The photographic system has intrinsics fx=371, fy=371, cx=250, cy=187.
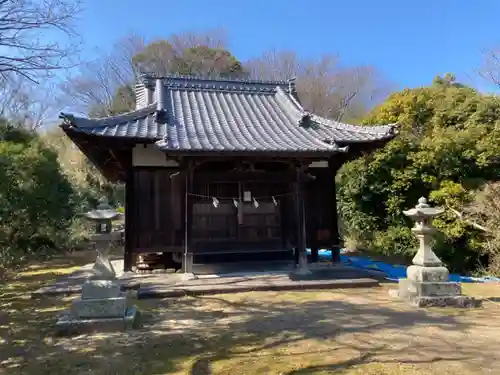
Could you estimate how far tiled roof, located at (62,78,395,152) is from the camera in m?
8.28

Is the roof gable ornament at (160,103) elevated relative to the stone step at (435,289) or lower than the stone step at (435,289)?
elevated

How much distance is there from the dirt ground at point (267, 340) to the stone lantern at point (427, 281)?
0.84 feet

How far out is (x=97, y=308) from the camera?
17.6ft

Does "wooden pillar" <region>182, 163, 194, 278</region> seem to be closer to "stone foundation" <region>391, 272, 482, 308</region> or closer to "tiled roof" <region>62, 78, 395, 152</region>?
"tiled roof" <region>62, 78, 395, 152</region>

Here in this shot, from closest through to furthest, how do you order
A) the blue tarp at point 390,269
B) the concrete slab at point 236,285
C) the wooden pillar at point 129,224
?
the concrete slab at point 236,285
the wooden pillar at point 129,224
the blue tarp at point 390,269

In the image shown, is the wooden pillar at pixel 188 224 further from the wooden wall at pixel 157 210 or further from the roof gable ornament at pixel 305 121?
the roof gable ornament at pixel 305 121

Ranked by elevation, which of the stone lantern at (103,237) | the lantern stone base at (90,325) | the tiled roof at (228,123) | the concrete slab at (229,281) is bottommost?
the lantern stone base at (90,325)

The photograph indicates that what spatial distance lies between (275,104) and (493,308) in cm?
817

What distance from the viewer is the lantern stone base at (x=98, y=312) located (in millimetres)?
5188

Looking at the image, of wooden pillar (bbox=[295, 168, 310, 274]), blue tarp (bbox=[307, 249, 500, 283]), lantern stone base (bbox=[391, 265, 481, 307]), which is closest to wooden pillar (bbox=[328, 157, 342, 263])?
blue tarp (bbox=[307, 249, 500, 283])

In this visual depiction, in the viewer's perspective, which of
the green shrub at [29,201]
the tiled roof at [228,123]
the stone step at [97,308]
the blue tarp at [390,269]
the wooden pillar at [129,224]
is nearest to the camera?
the stone step at [97,308]

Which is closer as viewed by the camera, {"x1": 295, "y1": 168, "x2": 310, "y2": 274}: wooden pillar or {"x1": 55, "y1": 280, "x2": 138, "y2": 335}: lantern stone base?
{"x1": 55, "y1": 280, "x2": 138, "y2": 335}: lantern stone base

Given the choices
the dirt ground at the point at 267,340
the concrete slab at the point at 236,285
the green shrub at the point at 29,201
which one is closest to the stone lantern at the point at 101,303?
the dirt ground at the point at 267,340

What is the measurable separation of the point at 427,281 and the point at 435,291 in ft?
0.68
